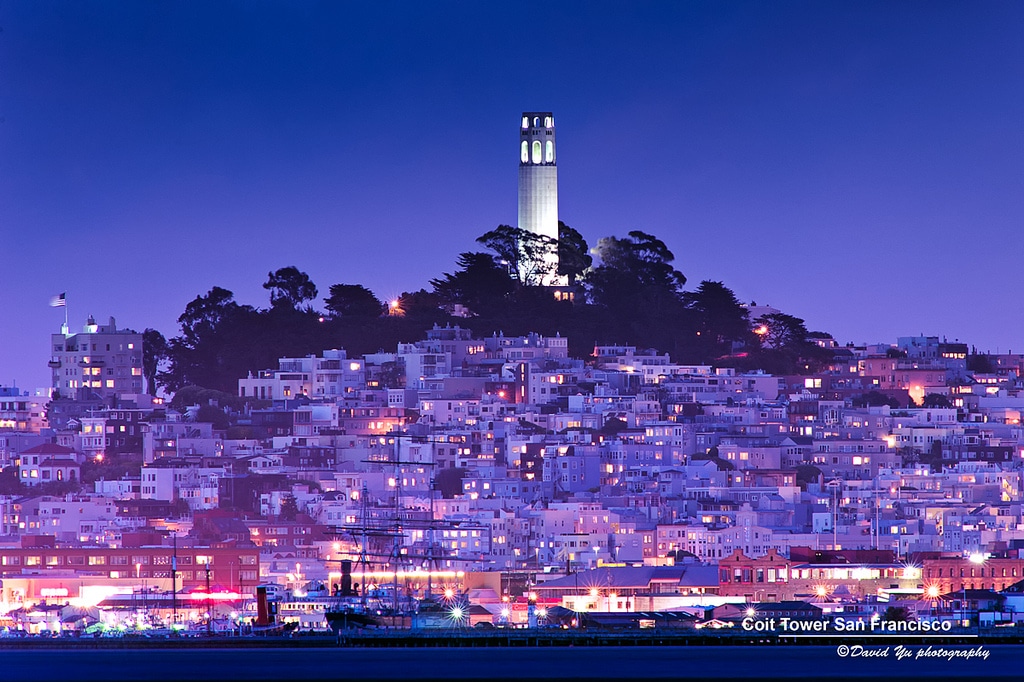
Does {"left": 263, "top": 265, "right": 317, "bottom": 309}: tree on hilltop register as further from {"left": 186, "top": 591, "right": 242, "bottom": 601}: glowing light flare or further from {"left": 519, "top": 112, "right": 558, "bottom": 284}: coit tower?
{"left": 186, "top": 591, "right": 242, "bottom": 601}: glowing light flare

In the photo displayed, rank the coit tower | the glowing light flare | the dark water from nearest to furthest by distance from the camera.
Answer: the dark water
the glowing light flare
the coit tower

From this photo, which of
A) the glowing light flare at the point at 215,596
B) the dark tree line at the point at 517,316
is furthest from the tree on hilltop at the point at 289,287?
the glowing light flare at the point at 215,596

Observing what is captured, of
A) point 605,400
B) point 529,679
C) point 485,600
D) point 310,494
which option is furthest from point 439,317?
point 529,679

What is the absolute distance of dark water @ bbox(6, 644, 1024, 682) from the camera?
35.9 m

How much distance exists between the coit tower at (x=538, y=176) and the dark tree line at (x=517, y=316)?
0.46m

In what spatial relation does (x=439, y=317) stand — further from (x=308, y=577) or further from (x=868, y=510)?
(x=308, y=577)

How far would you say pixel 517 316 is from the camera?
7619cm

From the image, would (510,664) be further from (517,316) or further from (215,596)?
(517,316)

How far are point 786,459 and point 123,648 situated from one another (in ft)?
93.7

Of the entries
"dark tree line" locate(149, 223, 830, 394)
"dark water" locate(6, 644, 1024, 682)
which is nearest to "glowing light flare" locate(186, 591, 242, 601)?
"dark water" locate(6, 644, 1024, 682)

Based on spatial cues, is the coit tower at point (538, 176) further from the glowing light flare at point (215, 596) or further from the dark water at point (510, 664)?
the dark water at point (510, 664)

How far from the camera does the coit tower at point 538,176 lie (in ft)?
246

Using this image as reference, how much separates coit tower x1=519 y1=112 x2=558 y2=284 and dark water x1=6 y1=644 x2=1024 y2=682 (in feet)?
114

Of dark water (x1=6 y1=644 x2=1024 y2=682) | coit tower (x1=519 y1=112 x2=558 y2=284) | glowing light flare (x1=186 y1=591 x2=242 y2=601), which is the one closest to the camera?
dark water (x1=6 y1=644 x2=1024 y2=682)
